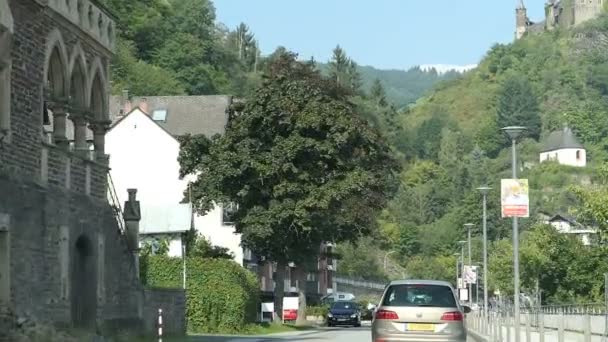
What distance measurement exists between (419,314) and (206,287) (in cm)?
2300

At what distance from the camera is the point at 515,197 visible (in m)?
33.7

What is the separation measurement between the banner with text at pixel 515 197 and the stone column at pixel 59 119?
12192 millimetres

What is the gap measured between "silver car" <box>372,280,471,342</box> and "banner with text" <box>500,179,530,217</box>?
28.1ft

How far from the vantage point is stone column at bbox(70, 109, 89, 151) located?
3157 cm

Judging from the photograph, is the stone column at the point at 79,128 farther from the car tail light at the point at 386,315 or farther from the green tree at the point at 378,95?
the green tree at the point at 378,95

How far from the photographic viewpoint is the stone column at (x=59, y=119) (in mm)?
29703

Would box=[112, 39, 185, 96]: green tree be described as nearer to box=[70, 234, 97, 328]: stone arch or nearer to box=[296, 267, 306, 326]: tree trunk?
box=[296, 267, 306, 326]: tree trunk

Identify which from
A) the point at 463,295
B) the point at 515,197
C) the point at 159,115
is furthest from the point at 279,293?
the point at 515,197

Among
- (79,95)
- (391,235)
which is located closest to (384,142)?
(79,95)

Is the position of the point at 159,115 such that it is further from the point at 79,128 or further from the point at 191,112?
the point at 79,128

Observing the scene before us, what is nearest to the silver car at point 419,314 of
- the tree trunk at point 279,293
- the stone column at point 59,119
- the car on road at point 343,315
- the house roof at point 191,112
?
the stone column at point 59,119

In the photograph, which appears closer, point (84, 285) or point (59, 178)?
point (59, 178)

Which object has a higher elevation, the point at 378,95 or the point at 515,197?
the point at 378,95

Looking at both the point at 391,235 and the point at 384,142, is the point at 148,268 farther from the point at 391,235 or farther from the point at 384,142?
the point at 391,235
